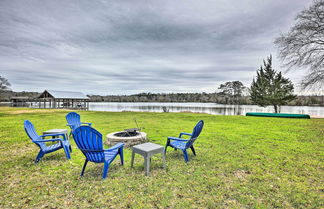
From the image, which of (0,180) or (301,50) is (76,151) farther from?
(301,50)

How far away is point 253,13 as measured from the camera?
1034cm

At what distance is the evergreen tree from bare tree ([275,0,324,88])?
51.5 ft

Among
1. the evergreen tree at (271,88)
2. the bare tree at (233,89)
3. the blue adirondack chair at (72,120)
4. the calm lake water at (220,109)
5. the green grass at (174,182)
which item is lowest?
the green grass at (174,182)

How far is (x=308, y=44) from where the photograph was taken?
416 inches

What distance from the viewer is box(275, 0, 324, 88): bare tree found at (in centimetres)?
988

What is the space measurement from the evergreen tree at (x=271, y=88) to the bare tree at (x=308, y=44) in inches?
619

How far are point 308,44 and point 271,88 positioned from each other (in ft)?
53.9

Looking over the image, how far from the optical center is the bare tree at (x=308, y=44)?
32.4 ft

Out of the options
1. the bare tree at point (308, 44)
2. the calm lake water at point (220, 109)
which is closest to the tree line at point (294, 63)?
the bare tree at point (308, 44)

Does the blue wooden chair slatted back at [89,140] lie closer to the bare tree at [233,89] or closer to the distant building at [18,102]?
the distant building at [18,102]

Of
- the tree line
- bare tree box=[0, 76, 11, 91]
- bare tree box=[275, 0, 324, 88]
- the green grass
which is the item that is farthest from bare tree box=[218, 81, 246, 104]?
bare tree box=[0, 76, 11, 91]

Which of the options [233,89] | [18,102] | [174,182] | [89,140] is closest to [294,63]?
[174,182]

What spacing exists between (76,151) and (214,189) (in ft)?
13.6

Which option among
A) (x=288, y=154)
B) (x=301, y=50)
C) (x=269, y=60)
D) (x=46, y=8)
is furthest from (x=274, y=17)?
(x=269, y=60)
